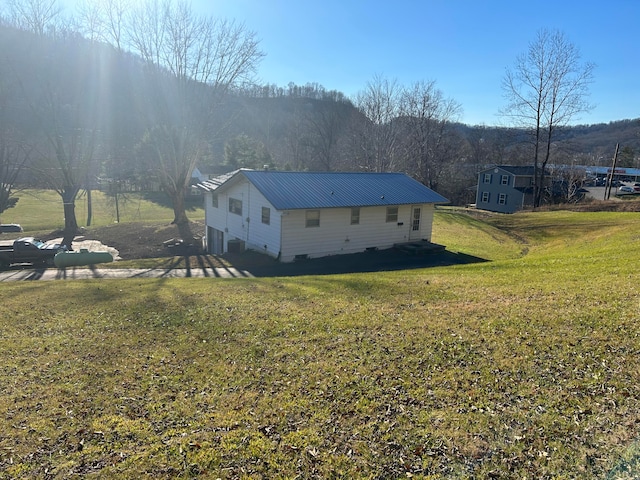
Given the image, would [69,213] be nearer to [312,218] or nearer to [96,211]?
[312,218]

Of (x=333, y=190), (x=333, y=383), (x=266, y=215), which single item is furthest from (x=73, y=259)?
(x=333, y=383)

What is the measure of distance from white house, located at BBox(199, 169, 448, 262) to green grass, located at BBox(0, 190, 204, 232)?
21025mm

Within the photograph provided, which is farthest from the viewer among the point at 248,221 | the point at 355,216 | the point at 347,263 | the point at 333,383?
the point at 248,221

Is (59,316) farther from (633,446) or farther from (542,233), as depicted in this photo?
(542,233)

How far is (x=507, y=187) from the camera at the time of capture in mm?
58125

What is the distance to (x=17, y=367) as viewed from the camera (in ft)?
25.6

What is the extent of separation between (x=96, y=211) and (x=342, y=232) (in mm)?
41340

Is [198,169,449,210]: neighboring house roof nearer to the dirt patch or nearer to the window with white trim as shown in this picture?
the window with white trim

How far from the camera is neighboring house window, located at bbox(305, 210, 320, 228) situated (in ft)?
67.3

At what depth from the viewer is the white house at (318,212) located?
20.3 metres

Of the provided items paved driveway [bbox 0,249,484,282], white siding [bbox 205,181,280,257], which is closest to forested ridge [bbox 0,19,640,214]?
white siding [bbox 205,181,280,257]

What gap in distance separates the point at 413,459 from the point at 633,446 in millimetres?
2406

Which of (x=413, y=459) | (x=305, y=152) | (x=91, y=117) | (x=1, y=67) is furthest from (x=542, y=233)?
(x=305, y=152)

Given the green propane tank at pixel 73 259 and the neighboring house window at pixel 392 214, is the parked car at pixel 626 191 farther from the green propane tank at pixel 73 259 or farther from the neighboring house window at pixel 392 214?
the green propane tank at pixel 73 259
